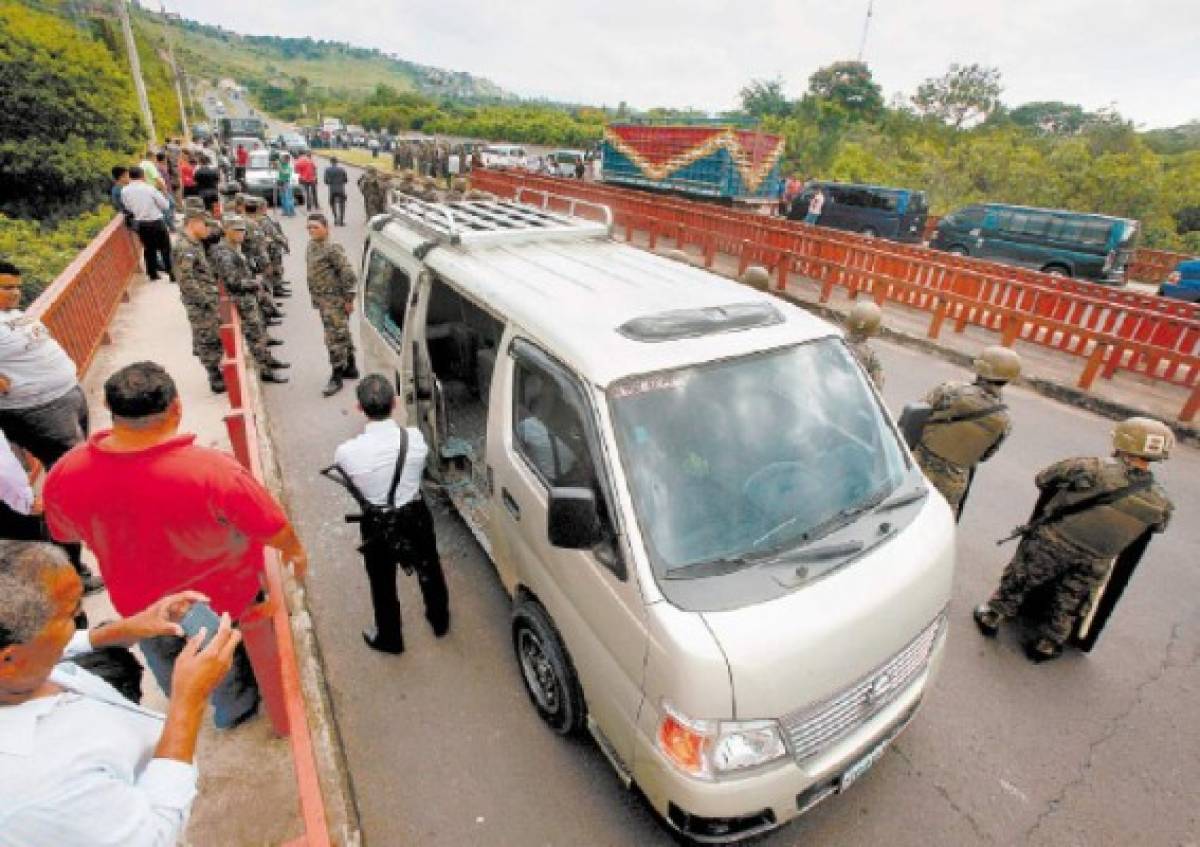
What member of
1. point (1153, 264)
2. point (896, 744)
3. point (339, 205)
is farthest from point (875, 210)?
point (896, 744)

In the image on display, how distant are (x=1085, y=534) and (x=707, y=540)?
2.69 m

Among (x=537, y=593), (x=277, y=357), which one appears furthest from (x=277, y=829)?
(x=277, y=357)

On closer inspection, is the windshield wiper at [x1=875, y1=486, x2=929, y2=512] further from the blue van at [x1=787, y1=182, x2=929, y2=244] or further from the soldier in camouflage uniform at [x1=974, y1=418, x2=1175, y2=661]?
the blue van at [x1=787, y1=182, x2=929, y2=244]

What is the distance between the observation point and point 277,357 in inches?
320

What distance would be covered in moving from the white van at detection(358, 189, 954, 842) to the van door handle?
0.7 inches

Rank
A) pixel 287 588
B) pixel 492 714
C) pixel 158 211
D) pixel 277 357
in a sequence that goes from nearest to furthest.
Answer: pixel 492 714 → pixel 287 588 → pixel 277 357 → pixel 158 211

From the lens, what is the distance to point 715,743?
7.13 feet

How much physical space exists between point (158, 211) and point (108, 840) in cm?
1121

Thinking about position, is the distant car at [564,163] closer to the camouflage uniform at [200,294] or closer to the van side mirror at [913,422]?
the camouflage uniform at [200,294]

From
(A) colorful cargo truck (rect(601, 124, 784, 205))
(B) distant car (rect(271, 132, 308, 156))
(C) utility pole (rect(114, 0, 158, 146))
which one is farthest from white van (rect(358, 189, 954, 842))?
(B) distant car (rect(271, 132, 308, 156))

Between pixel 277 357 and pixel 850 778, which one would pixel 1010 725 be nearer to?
pixel 850 778

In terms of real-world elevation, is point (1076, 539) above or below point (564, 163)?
below

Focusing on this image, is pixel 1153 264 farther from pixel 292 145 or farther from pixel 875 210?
pixel 292 145

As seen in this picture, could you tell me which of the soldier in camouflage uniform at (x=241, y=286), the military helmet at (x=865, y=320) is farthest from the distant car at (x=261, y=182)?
the military helmet at (x=865, y=320)
